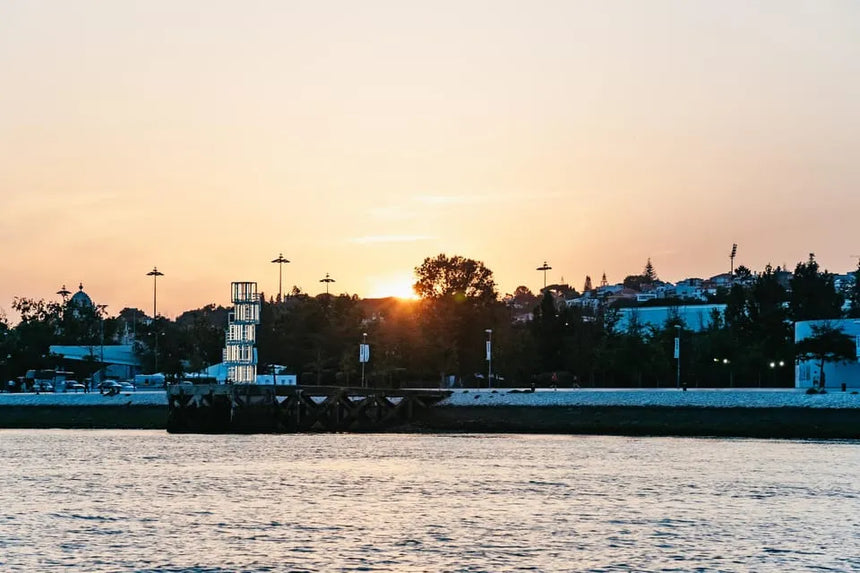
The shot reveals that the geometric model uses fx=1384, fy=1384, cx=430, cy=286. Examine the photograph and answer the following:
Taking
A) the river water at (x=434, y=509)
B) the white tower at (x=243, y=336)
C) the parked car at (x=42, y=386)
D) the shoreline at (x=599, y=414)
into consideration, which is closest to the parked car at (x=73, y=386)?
the parked car at (x=42, y=386)

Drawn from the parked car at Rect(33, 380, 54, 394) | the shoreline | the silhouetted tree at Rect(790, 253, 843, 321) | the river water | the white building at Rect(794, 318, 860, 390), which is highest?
the silhouetted tree at Rect(790, 253, 843, 321)

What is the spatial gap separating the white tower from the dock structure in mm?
21030

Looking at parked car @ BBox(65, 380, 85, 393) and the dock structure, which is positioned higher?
parked car @ BBox(65, 380, 85, 393)

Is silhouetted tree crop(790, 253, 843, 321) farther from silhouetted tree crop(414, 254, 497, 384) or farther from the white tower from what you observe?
the white tower

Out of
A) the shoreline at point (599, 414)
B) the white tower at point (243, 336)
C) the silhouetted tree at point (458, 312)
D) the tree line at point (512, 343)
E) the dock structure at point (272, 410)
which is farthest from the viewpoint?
the silhouetted tree at point (458, 312)

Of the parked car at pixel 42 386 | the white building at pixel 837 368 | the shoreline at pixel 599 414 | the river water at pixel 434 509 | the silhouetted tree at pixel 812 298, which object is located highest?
the silhouetted tree at pixel 812 298

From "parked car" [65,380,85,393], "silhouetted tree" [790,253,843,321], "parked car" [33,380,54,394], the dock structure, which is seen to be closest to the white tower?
the dock structure

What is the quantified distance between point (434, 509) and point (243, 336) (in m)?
88.4

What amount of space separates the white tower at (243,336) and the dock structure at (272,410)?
21030mm

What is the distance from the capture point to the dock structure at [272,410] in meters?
115

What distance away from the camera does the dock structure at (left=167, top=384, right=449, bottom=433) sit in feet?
378

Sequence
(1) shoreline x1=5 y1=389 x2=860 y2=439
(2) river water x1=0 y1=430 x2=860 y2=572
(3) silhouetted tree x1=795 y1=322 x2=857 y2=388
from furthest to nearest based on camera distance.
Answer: (3) silhouetted tree x1=795 y1=322 x2=857 y2=388, (1) shoreline x1=5 y1=389 x2=860 y2=439, (2) river water x1=0 y1=430 x2=860 y2=572

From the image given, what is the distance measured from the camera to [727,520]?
161 ft

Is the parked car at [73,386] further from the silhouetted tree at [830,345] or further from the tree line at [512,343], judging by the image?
the silhouetted tree at [830,345]
